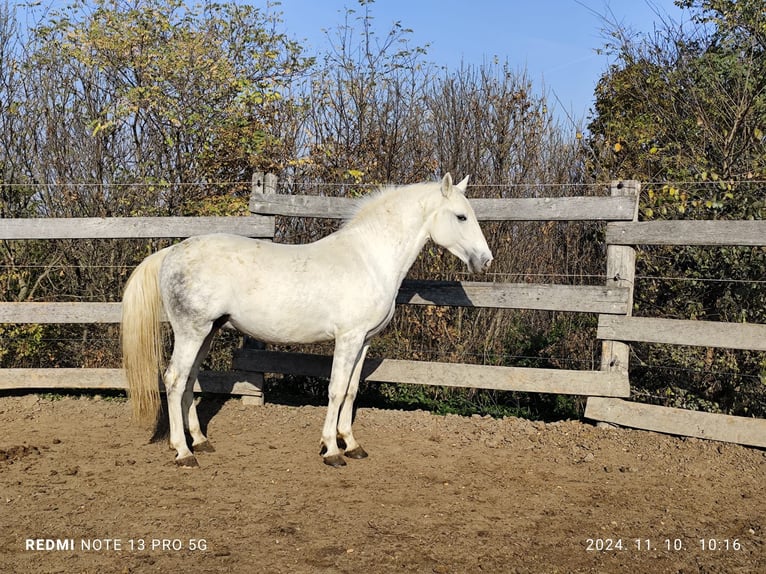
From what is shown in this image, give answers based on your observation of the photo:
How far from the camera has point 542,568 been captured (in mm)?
2975

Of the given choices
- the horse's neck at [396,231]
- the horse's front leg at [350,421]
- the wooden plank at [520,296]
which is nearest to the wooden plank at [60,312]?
the horse's front leg at [350,421]

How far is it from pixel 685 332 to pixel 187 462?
145 inches

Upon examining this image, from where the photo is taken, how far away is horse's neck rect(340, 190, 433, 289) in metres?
4.68

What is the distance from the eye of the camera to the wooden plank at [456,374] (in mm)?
5273

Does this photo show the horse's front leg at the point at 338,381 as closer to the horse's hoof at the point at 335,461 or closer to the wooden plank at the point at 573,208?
the horse's hoof at the point at 335,461

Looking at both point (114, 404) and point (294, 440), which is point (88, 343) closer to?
point (114, 404)

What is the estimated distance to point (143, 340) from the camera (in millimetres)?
4578

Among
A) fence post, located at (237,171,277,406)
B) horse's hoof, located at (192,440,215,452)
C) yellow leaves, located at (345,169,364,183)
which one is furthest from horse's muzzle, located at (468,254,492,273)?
yellow leaves, located at (345,169,364,183)

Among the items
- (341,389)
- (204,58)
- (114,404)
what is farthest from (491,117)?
(114,404)

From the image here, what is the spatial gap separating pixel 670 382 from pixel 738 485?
1.72 m

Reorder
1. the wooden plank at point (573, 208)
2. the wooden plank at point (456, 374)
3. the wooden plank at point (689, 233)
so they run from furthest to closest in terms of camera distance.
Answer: the wooden plank at point (456, 374) → the wooden plank at point (573, 208) → the wooden plank at point (689, 233)

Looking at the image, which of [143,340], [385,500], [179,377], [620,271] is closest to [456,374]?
[620,271]

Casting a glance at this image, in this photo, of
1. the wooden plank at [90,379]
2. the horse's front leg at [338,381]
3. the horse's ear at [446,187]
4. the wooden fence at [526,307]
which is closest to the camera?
the horse's front leg at [338,381]

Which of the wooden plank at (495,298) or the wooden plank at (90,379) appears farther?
the wooden plank at (90,379)
